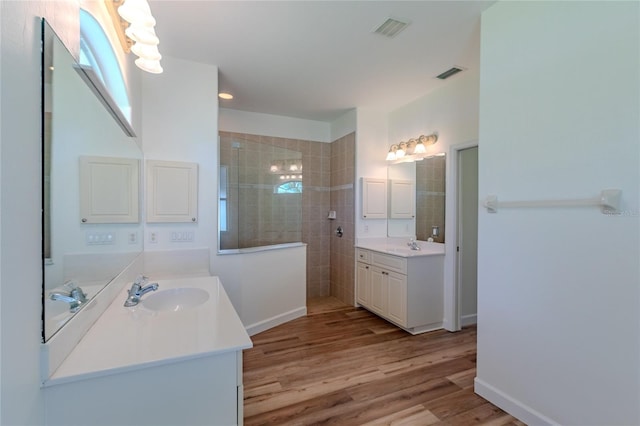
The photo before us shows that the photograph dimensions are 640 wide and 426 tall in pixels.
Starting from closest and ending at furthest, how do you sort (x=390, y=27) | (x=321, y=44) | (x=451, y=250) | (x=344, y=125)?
(x=390, y=27), (x=321, y=44), (x=451, y=250), (x=344, y=125)

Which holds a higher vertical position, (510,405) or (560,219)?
(560,219)

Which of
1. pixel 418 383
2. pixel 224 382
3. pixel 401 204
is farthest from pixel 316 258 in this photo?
pixel 224 382

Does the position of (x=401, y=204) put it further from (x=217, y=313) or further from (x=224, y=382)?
(x=224, y=382)

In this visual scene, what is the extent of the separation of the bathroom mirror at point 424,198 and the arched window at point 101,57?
120 inches

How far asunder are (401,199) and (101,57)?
11.1 feet

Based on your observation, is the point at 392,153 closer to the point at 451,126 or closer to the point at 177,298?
the point at 451,126

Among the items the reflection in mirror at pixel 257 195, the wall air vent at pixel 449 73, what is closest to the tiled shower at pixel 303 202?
the reflection in mirror at pixel 257 195

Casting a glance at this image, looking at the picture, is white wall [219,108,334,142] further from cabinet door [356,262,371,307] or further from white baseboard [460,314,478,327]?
white baseboard [460,314,478,327]

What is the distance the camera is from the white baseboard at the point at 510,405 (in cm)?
177

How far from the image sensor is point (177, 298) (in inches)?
77.4

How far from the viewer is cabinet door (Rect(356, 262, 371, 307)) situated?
3.82 metres

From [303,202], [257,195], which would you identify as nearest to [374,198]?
[303,202]

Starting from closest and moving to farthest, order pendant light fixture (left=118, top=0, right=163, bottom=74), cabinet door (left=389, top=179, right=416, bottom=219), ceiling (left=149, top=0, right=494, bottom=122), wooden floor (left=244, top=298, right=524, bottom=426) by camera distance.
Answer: pendant light fixture (left=118, top=0, right=163, bottom=74) → wooden floor (left=244, top=298, right=524, bottom=426) → ceiling (left=149, top=0, right=494, bottom=122) → cabinet door (left=389, top=179, right=416, bottom=219)

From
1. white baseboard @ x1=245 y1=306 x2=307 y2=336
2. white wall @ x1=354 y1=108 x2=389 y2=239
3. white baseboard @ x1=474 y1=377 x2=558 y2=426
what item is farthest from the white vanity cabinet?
white baseboard @ x1=474 y1=377 x2=558 y2=426
